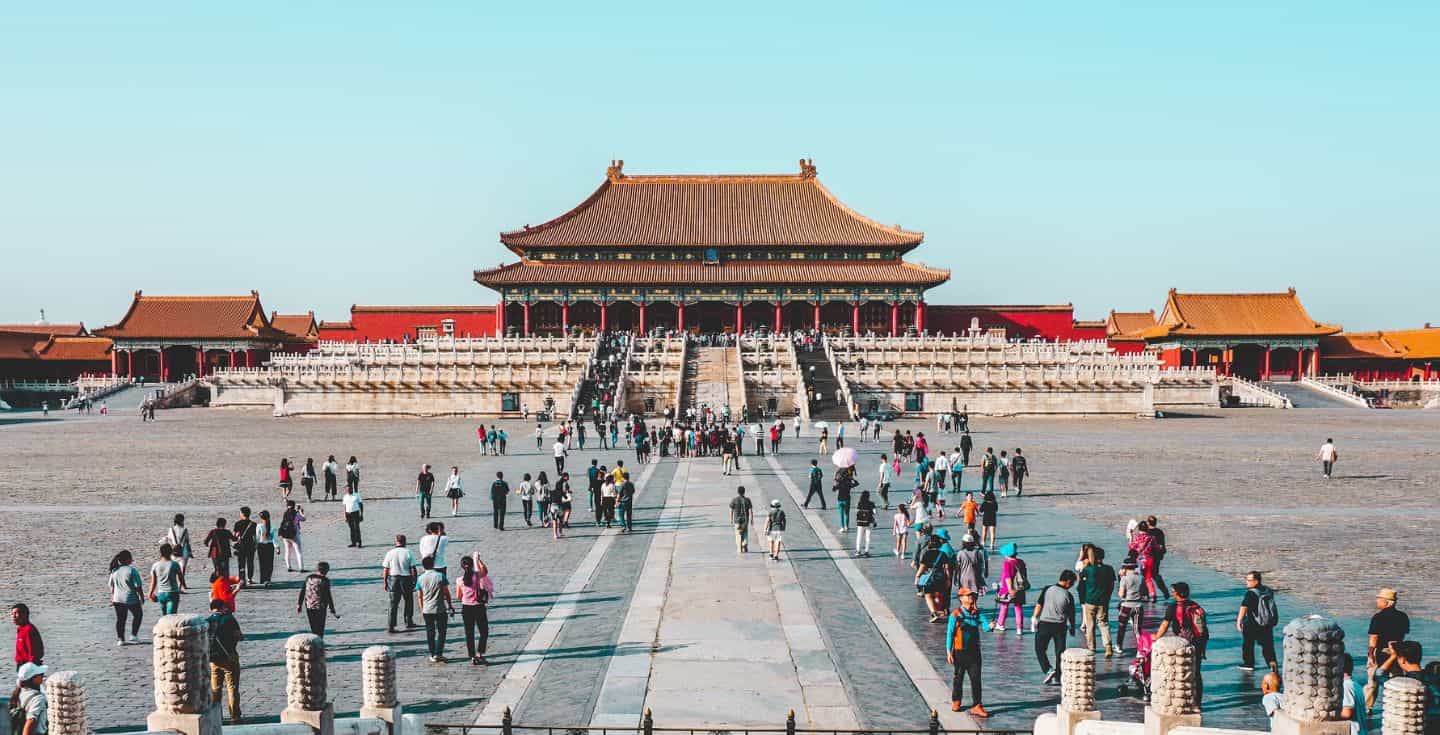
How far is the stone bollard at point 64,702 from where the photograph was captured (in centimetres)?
695

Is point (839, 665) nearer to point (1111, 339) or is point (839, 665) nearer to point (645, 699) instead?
point (645, 699)

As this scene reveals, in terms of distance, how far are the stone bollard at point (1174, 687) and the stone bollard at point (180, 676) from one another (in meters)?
6.56

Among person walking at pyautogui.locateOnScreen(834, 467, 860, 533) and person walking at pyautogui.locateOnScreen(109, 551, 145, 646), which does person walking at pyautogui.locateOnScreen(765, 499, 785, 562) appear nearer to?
person walking at pyautogui.locateOnScreen(834, 467, 860, 533)

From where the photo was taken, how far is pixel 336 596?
14641 millimetres

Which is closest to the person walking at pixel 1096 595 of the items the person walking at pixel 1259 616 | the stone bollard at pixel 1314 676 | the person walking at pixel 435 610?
the person walking at pixel 1259 616

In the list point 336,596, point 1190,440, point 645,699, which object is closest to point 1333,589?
point 645,699

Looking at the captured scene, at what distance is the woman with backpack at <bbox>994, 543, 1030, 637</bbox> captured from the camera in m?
12.7

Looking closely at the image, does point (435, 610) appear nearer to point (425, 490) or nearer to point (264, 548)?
point (264, 548)

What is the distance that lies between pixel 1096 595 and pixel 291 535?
1102 centimetres

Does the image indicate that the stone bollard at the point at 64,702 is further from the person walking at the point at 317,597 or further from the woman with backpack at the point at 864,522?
the woman with backpack at the point at 864,522

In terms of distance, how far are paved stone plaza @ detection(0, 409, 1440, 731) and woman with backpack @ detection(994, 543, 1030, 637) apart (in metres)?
0.30

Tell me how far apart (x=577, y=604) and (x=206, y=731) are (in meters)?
6.78

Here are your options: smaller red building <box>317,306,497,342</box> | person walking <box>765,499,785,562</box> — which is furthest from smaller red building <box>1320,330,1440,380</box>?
person walking <box>765,499,785,562</box>

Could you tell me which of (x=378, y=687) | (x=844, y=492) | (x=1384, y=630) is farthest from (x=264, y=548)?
(x=1384, y=630)
